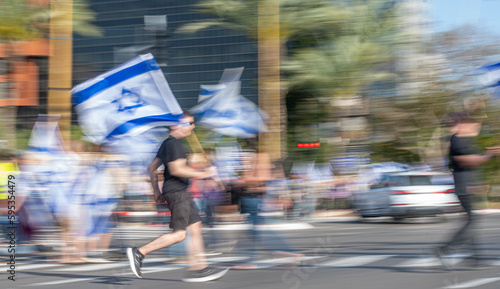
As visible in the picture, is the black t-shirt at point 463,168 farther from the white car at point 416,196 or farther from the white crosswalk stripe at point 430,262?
the white car at point 416,196

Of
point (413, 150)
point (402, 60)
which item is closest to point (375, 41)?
point (402, 60)

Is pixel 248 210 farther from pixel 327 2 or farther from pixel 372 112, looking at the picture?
pixel 372 112

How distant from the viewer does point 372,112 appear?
44.2m

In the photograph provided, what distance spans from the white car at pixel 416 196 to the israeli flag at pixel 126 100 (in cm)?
989

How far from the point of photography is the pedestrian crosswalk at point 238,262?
942 cm

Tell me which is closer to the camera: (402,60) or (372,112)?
(402,60)

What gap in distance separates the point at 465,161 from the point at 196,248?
2.96 m

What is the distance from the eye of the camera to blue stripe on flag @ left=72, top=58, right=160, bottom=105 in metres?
11.2

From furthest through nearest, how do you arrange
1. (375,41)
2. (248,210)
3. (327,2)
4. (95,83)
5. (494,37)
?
(494,37) < (375,41) < (327,2) < (95,83) < (248,210)

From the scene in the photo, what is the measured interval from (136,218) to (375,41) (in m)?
10.2

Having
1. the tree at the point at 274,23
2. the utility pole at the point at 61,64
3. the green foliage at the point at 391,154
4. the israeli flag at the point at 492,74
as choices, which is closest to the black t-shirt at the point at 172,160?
the utility pole at the point at 61,64

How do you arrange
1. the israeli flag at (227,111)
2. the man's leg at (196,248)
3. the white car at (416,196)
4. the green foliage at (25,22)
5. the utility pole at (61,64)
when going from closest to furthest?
1. the man's leg at (196,248)
2. the utility pole at (61,64)
3. the green foliage at (25,22)
4. the israeli flag at (227,111)
5. the white car at (416,196)

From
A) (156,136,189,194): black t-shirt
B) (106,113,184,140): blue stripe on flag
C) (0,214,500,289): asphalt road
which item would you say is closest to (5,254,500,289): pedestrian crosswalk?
(0,214,500,289): asphalt road

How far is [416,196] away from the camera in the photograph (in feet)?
66.2
